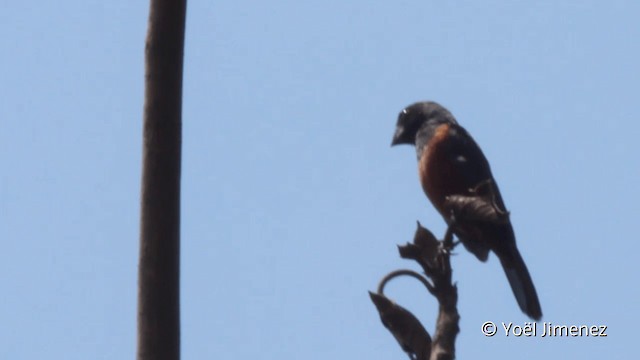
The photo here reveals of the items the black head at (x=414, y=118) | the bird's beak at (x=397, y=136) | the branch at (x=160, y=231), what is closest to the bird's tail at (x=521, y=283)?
the black head at (x=414, y=118)

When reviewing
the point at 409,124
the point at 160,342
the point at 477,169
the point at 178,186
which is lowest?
the point at 160,342

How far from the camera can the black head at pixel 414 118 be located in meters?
7.27

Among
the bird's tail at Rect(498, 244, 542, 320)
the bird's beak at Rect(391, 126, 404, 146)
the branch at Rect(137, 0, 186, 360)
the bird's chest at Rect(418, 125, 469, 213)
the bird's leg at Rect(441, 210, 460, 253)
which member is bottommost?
the branch at Rect(137, 0, 186, 360)

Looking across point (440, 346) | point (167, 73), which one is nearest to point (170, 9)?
point (167, 73)

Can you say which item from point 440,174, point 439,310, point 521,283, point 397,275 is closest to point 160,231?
point 439,310

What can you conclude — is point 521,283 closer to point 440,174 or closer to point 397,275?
point 440,174

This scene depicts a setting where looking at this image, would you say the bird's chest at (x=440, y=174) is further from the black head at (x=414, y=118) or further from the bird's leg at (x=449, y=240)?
the bird's leg at (x=449, y=240)

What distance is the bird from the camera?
5.23 m

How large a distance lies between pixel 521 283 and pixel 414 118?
2.14m

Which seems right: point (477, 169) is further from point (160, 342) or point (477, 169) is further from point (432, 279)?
point (160, 342)

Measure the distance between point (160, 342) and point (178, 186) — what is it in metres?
0.24

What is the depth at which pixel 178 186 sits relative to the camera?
1597 millimetres

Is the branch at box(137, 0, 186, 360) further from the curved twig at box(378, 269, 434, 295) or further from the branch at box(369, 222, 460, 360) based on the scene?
the curved twig at box(378, 269, 434, 295)

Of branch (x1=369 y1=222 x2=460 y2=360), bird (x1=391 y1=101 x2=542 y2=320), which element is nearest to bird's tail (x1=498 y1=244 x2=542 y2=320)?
bird (x1=391 y1=101 x2=542 y2=320)
